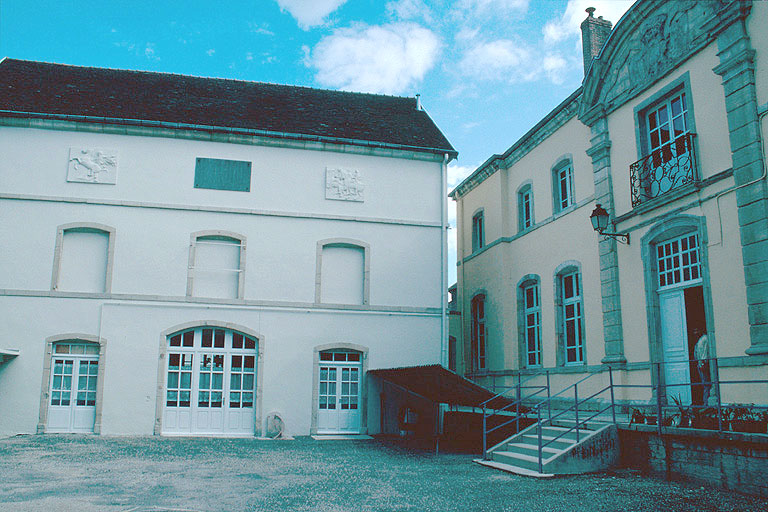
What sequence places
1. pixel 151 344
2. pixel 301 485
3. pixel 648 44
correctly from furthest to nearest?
1. pixel 151 344
2. pixel 648 44
3. pixel 301 485

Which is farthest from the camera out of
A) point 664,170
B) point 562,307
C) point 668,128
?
point 562,307

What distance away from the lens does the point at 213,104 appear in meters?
15.3

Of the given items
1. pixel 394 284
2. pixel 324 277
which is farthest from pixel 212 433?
pixel 394 284

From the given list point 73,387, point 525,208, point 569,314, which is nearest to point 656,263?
point 569,314

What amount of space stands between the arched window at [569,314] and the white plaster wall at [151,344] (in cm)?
323

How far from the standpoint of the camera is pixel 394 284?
48.6 ft

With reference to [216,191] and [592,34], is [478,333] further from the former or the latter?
[592,34]

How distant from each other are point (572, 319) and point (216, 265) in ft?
24.4

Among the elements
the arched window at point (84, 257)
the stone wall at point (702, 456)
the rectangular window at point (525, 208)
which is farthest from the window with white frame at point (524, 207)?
the arched window at point (84, 257)

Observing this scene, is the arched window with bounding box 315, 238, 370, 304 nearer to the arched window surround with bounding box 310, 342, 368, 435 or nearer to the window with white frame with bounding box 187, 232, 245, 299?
the arched window surround with bounding box 310, 342, 368, 435

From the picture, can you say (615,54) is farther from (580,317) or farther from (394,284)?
(394,284)

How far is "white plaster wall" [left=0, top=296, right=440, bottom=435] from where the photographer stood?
1298 centimetres

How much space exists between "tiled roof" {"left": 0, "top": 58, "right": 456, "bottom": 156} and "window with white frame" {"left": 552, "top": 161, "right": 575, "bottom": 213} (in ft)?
10.6

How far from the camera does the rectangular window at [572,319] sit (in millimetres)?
11867
